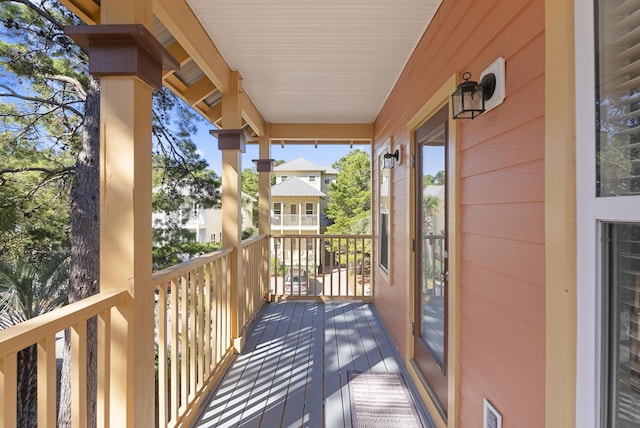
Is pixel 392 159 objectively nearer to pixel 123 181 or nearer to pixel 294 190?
pixel 123 181

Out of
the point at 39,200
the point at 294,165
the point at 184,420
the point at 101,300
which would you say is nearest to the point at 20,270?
the point at 39,200

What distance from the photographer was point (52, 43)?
12.3 feet

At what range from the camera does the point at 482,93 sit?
143 cm

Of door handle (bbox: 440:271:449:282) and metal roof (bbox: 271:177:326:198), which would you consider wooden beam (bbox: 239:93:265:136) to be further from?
metal roof (bbox: 271:177:326:198)

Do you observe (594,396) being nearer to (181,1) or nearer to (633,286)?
(633,286)

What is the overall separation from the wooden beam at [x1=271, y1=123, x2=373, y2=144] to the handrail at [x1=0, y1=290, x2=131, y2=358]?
12.4ft

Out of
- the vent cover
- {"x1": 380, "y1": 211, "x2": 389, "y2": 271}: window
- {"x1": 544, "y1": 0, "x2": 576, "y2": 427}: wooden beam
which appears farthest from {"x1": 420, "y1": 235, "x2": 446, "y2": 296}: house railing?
{"x1": 380, "y1": 211, "x2": 389, "y2": 271}: window

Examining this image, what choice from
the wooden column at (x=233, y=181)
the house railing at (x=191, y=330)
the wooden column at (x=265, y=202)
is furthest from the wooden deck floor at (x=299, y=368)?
the wooden column at (x=265, y=202)

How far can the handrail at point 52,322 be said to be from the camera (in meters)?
0.85

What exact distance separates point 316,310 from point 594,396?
141 inches

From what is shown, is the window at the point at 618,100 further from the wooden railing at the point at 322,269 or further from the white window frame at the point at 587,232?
the wooden railing at the point at 322,269

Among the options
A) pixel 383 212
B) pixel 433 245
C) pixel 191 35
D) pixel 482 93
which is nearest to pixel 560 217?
pixel 482 93

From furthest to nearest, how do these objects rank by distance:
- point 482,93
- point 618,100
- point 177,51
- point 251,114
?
point 251,114, point 177,51, point 482,93, point 618,100

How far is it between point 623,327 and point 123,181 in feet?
5.99
